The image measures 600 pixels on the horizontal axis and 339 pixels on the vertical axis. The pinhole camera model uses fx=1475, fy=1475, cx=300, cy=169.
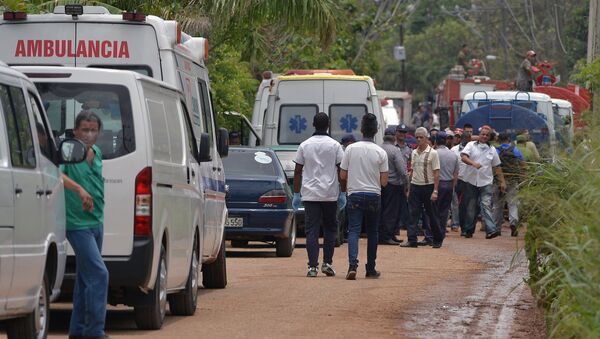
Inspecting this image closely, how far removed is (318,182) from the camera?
16391 millimetres

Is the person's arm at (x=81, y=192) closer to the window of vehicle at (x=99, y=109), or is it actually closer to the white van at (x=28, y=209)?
the white van at (x=28, y=209)

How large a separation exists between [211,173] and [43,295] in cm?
527

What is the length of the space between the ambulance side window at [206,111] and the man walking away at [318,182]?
44.5 inches

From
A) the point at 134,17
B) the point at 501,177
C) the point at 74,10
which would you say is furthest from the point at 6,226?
the point at 501,177

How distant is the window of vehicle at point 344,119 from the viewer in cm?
2503

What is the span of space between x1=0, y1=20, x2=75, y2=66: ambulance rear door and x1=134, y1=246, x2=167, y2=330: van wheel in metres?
3.47

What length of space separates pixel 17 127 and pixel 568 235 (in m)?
3.48

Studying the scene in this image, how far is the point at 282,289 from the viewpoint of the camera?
15.1 meters

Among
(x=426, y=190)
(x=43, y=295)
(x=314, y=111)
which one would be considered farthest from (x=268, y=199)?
(x=43, y=295)

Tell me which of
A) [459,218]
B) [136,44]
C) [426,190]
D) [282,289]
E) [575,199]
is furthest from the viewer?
[459,218]

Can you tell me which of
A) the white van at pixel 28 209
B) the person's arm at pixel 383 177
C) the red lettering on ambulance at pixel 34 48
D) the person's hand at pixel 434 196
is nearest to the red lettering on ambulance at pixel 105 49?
the red lettering on ambulance at pixel 34 48

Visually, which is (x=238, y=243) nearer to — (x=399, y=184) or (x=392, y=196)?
(x=392, y=196)

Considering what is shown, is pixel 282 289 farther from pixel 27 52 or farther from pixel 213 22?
pixel 213 22

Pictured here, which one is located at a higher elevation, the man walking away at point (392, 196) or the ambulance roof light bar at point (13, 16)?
the ambulance roof light bar at point (13, 16)
